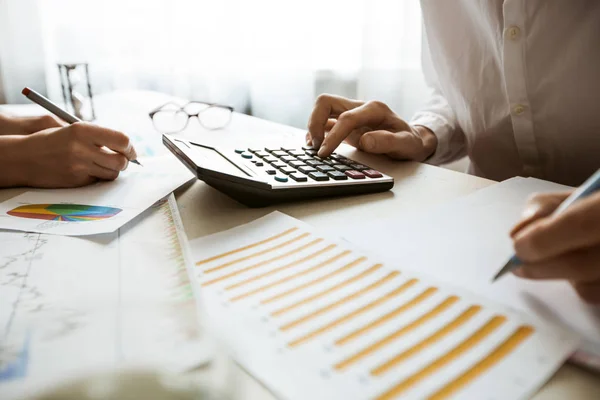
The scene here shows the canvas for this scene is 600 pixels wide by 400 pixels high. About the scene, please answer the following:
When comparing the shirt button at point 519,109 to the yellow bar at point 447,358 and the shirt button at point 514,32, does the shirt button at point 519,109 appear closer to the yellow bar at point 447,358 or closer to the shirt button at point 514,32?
the shirt button at point 514,32

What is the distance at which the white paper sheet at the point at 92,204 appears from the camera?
38cm

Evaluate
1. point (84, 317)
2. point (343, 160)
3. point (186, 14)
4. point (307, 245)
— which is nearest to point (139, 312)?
point (84, 317)

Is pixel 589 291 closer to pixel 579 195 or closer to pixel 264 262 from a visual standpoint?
pixel 579 195

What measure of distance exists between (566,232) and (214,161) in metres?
0.32

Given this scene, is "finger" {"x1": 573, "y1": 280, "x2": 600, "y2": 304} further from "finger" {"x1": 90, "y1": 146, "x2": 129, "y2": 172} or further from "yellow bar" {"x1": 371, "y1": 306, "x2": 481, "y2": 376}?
"finger" {"x1": 90, "y1": 146, "x2": 129, "y2": 172}

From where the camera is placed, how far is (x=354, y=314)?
246 millimetres

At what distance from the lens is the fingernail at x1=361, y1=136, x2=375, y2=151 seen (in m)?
0.57

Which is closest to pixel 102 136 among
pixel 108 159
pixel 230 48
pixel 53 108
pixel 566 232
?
pixel 108 159

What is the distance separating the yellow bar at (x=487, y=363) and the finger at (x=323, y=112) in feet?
1.32

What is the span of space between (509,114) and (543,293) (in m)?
0.47

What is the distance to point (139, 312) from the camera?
25 centimetres

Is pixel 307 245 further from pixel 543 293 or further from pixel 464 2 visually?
pixel 464 2

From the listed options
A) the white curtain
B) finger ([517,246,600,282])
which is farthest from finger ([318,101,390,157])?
the white curtain

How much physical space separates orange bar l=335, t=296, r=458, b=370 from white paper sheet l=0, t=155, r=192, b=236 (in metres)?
0.24
